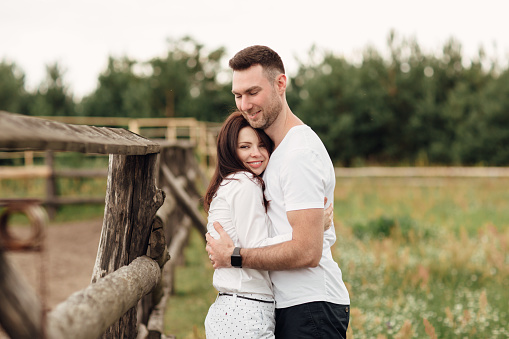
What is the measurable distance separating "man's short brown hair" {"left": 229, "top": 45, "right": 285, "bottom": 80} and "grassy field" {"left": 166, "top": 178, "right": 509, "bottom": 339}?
1771 millimetres

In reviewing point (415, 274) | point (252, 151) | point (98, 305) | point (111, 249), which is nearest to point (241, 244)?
point (252, 151)

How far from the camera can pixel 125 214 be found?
2307mm

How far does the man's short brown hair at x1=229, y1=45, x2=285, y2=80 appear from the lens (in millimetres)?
2438

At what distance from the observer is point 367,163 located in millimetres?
25031

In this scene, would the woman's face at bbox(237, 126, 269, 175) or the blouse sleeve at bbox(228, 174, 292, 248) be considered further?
the woman's face at bbox(237, 126, 269, 175)

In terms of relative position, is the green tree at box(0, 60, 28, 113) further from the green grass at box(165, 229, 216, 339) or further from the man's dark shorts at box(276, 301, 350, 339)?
the man's dark shorts at box(276, 301, 350, 339)

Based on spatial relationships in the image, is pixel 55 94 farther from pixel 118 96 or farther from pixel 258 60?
pixel 258 60

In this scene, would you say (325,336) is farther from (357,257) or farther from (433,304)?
(357,257)

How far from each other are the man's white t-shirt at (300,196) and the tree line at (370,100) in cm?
2124

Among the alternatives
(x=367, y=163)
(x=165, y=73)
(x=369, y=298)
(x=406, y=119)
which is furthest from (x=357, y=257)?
(x=165, y=73)

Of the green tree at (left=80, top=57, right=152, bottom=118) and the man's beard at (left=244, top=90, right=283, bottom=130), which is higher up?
the green tree at (left=80, top=57, right=152, bottom=118)

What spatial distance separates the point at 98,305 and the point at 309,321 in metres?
0.97

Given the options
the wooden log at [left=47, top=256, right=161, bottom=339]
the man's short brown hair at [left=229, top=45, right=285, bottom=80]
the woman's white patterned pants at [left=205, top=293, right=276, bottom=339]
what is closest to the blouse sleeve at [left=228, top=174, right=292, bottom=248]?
the woman's white patterned pants at [left=205, top=293, right=276, bottom=339]

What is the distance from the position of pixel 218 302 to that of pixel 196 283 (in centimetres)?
454
